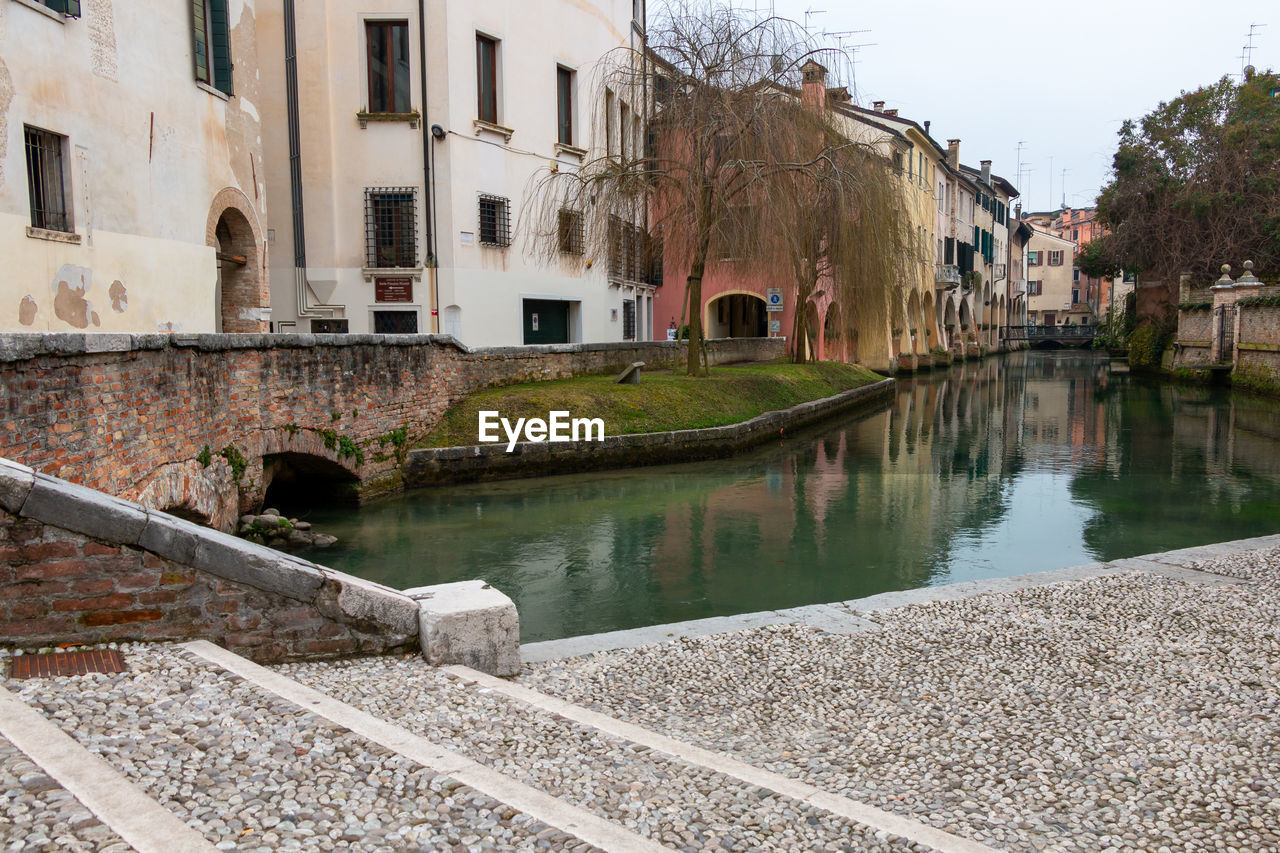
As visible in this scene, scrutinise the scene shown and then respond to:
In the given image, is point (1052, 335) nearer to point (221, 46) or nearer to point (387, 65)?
point (387, 65)

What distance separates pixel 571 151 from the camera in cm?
2280

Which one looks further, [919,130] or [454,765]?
[919,130]

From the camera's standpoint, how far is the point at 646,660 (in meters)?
5.67

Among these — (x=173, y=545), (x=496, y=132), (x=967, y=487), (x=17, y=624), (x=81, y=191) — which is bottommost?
(x=967, y=487)

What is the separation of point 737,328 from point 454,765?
1459 inches

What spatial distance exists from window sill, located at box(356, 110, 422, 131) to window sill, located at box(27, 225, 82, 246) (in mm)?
8554

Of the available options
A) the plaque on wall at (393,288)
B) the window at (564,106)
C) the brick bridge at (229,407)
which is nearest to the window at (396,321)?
the plaque on wall at (393,288)

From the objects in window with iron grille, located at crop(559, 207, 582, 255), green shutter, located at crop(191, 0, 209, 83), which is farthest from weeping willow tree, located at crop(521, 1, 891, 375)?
green shutter, located at crop(191, 0, 209, 83)

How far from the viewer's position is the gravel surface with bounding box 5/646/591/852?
302 cm

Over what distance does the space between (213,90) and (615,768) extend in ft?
46.0

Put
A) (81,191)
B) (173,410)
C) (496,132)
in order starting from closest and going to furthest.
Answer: (173,410)
(81,191)
(496,132)

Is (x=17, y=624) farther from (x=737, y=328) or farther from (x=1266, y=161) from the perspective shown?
(x=1266, y=161)

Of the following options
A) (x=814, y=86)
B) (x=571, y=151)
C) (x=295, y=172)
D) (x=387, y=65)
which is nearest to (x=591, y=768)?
(x=295, y=172)

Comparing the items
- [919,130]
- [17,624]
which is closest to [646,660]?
[17,624]
